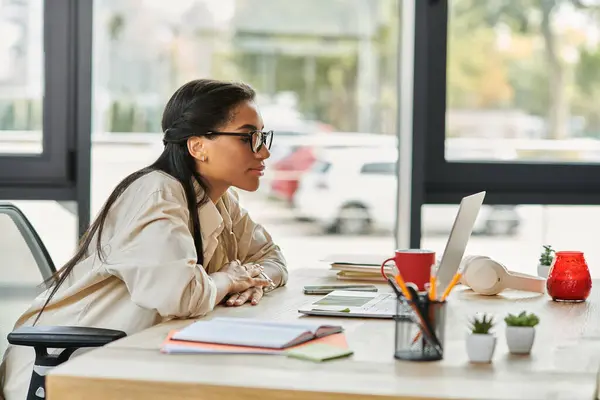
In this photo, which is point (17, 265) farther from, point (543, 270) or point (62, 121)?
point (543, 270)

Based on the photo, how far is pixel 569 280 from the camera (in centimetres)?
231

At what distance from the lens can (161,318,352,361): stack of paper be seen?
1.57 metres

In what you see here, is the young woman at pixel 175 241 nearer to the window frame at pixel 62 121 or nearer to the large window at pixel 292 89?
the window frame at pixel 62 121

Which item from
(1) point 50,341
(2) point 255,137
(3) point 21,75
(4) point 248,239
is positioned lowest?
(1) point 50,341

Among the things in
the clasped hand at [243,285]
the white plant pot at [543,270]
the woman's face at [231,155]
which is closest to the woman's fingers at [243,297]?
the clasped hand at [243,285]

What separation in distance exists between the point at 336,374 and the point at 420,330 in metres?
0.19

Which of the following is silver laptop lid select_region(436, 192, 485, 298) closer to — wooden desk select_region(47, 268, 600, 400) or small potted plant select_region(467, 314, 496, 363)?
wooden desk select_region(47, 268, 600, 400)

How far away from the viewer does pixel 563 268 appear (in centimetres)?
231

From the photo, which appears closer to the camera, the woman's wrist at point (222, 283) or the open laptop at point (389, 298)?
the open laptop at point (389, 298)

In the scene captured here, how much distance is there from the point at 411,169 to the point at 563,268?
4.64 ft

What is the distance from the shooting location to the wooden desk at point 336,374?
4.46 feet

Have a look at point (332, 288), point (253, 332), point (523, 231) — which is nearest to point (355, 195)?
point (523, 231)

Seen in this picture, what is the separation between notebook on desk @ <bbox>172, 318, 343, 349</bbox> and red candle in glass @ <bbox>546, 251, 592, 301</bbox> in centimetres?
79

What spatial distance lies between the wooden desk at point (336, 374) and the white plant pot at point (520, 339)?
18 mm
